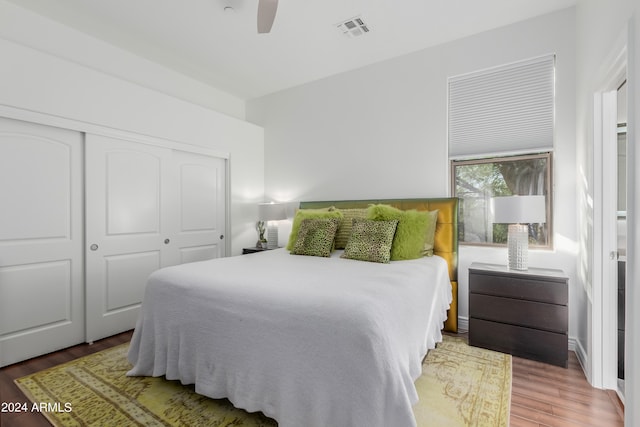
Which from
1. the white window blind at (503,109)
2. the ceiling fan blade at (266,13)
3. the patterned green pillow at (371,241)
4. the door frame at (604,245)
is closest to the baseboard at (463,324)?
the door frame at (604,245)

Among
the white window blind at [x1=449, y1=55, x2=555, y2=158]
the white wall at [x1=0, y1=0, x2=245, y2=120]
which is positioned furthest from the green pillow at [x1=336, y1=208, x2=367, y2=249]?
the white wall at [x1=0, y1=0, x2=245, y2=120]

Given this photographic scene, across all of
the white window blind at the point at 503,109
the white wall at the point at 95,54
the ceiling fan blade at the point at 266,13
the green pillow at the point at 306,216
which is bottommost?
the green pillow at the point at 306,216

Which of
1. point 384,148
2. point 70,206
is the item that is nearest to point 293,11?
point 384,148

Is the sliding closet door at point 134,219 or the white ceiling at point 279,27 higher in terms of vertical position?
the white ceiling at point 279,27

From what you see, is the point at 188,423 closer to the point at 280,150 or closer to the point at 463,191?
the point at 463,191

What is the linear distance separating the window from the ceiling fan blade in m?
2.16

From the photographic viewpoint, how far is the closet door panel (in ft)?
9.21

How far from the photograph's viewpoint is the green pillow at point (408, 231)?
264cm

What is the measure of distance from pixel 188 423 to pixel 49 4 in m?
3.32

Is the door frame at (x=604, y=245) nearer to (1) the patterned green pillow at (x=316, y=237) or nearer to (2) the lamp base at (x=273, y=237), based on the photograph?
(1) the patterned green pillow at (x=316, y=237)

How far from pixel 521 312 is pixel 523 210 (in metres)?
0.79

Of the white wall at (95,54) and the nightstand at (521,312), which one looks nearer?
the nightstand at (521,312)

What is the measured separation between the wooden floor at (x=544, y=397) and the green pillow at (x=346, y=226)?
1683 millimetres

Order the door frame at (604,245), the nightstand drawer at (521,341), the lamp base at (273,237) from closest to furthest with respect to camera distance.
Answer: the door frame at (604,245) → the nightstand drawer at (521,341) → the lamp base at (273,237)
